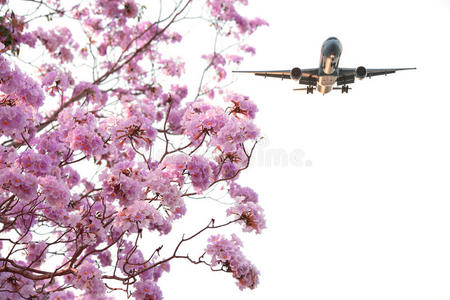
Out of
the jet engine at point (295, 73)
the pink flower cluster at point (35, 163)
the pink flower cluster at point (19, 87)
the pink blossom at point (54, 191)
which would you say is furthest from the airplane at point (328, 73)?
the pink blossom at point (54, 191)

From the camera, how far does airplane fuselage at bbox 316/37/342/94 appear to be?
19.8 meters

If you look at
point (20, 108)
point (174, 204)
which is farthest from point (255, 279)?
point (20, 108)

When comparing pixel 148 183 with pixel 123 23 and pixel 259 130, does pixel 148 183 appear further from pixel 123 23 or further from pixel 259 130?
pixel 123 23

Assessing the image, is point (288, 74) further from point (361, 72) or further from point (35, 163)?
point (35, 163)

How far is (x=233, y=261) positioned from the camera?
3271 mm

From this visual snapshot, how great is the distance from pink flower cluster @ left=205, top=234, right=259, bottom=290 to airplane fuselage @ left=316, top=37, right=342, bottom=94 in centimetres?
1809

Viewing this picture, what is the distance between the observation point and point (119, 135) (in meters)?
3.26

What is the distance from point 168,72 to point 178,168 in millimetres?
7299

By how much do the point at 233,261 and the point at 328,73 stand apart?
18.5 metres

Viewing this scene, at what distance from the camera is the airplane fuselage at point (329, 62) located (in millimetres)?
19750

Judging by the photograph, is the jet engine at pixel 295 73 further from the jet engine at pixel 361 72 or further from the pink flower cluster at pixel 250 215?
the pink flower cluster at pixel 250 215

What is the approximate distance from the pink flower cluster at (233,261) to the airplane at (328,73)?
17197 mm

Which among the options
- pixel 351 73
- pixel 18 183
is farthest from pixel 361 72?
pixel 18 183

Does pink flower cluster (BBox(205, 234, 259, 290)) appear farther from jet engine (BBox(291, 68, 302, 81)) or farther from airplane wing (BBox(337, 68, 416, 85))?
airplane wing (BBox(337, 68, 416, 85))
